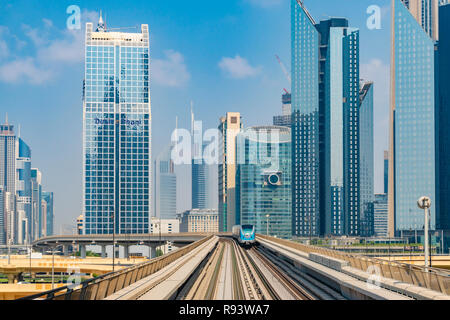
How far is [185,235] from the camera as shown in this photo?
165 metres

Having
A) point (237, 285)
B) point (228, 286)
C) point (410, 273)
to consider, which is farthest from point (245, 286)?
point (410, 273)

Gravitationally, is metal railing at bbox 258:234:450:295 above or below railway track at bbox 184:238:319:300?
above

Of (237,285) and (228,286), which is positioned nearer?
(228,286)

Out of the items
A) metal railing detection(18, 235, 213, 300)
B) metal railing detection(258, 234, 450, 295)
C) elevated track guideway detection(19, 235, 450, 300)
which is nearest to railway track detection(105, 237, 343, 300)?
elevated track guideway detection(19, 235, 450, 300)

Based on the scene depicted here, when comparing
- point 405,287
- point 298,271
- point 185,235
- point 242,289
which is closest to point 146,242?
point 185,235

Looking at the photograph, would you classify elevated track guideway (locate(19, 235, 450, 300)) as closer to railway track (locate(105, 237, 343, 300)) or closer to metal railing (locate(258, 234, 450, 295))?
railway track (locate(105, 237, 343, 300))

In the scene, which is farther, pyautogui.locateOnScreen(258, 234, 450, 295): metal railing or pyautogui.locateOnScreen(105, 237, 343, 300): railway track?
pyautogui.locateOnScreen(105, 237, 343, 300): railway track

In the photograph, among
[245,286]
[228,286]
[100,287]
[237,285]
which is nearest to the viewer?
[100,287]

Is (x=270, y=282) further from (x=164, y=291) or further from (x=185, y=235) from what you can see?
(x=185, y=235)

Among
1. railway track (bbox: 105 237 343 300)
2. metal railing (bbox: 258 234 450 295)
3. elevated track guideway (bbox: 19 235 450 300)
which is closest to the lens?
elevated track guideway (bbox: 19 235 450 300)

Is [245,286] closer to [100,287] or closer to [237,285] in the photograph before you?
[237,285]
